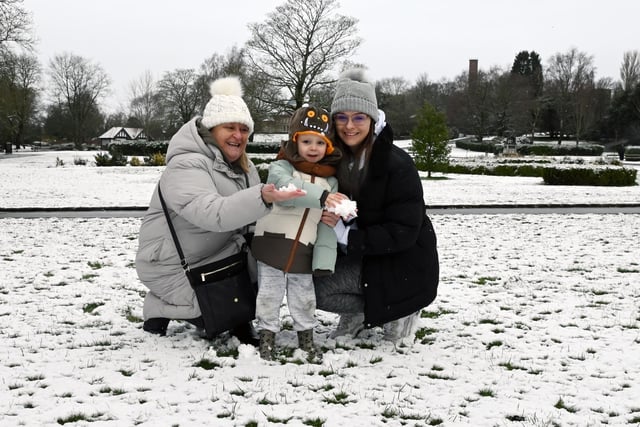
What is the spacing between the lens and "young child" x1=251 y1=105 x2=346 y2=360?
3514 millimetres

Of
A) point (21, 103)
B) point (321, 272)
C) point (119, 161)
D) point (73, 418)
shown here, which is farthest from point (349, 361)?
point (21, 103)

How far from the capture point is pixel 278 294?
146 inches

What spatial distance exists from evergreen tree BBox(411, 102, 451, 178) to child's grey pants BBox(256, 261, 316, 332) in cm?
2192

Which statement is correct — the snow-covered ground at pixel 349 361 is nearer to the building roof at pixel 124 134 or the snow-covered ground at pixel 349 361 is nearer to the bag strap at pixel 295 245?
the bag strap at pixel 295 245

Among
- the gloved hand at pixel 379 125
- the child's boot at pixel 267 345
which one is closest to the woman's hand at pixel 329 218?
the gloved hand at pixel 379 125

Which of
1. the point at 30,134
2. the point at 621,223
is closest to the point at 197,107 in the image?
the point at 30,134

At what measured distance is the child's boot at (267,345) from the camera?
3.69m

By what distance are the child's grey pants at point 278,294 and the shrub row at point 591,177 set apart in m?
19.8

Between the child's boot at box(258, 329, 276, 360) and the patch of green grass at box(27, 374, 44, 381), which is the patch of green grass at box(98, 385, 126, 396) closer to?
the patch of green grass at box(27, 374, 44, 381)

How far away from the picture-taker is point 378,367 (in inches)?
143

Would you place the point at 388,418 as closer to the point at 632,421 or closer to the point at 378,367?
the point at 378,367

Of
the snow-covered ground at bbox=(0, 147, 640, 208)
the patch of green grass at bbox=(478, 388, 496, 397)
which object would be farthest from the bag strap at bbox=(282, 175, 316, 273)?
the snow-covered ground at bbox=(0, 147, 640, 208)

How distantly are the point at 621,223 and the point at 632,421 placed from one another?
353 inches

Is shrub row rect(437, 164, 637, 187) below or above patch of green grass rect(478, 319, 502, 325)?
above
